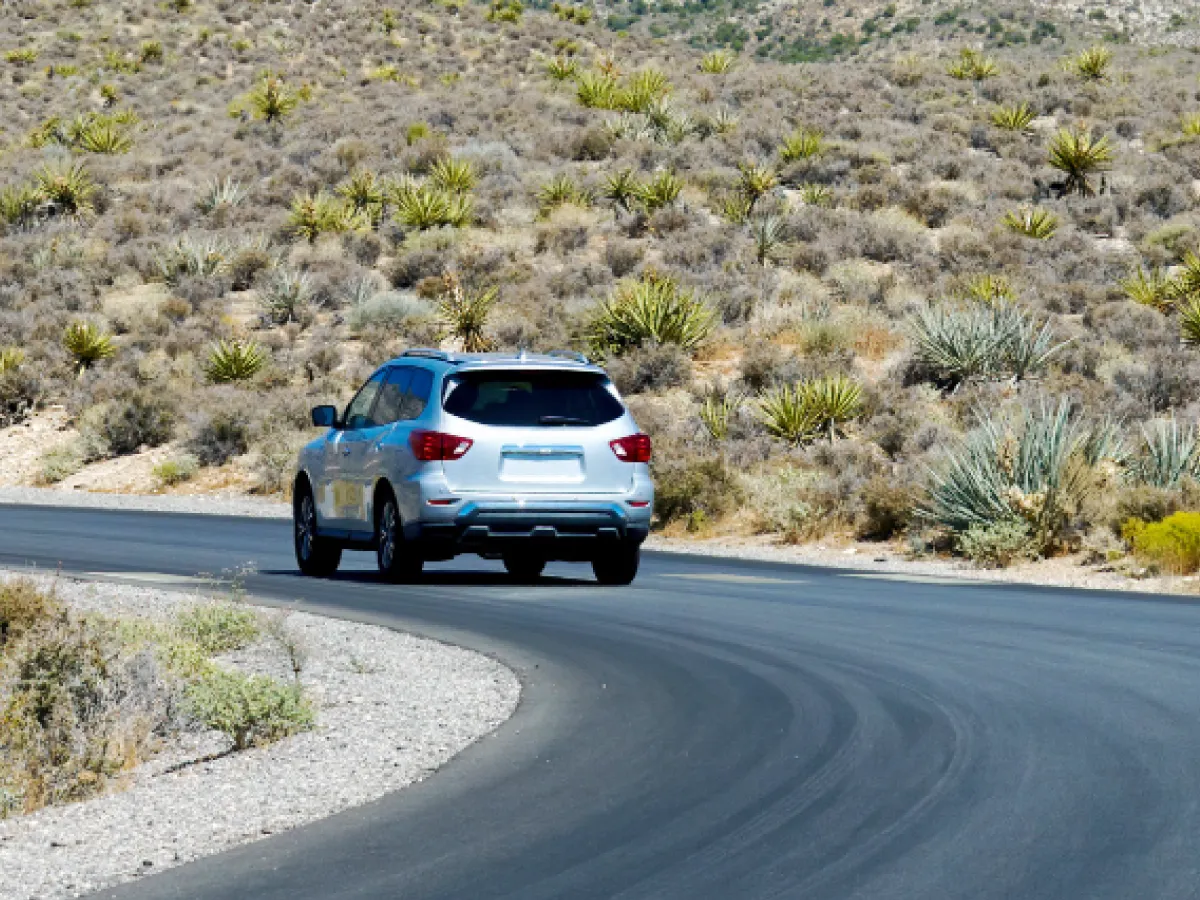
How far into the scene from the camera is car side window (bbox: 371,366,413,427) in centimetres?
1638

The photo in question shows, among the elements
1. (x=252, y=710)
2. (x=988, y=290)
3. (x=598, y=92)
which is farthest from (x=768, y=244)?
(x=252, y=710)

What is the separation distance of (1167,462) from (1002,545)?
10.4ft

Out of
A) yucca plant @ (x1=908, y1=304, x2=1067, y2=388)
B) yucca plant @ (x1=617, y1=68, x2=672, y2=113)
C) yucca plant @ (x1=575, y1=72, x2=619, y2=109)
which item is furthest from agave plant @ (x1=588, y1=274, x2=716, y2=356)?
yucca plant @ (x1=575, y1=72, x2=619, y2=109)

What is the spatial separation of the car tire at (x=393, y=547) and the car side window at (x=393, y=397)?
2.36ft

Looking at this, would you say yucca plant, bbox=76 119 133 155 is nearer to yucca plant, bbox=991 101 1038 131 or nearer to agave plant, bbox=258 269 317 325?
agave plant, bbox=258 269 317 325

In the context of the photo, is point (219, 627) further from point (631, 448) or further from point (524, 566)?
point (524, 566)

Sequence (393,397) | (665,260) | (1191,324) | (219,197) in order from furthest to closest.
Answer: (219,197)
(665,260)
(1191,324)
(393,397)

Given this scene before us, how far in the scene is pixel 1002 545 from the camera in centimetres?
2002

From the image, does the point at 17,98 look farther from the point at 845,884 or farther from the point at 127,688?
the point at 845,884

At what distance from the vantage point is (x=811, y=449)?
28.4 m

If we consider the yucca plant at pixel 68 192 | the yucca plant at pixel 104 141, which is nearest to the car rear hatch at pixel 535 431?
the yucca plant at pixel 68 192

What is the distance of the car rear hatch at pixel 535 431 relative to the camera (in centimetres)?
1546

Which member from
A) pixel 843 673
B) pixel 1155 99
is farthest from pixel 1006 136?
pixel 843 673

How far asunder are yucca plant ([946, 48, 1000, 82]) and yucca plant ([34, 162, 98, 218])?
30.0 metres
